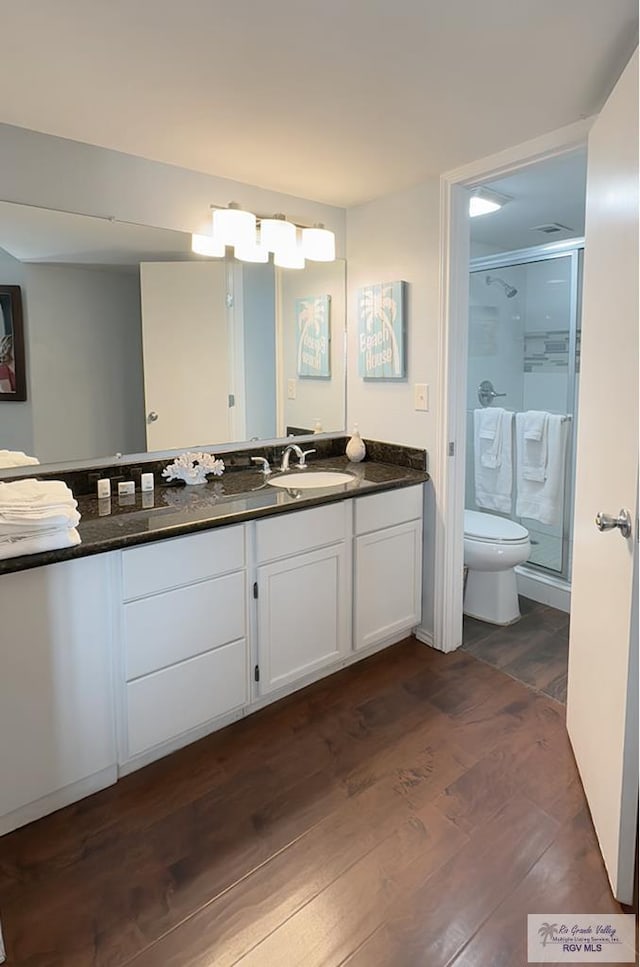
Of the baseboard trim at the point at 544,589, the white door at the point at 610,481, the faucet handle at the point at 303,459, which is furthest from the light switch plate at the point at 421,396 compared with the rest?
the baseboard trim at the point at 544,589

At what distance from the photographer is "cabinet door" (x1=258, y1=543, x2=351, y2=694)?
210 centimetres

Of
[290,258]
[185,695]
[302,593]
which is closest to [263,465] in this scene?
[302,593]

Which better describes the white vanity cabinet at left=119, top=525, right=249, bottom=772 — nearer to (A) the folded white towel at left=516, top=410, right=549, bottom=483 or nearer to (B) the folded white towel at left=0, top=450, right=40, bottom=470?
(B) the folded white towel at left=0, top=450, right=40, bottom=470

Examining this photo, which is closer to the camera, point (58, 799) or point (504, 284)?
point (58, 799)

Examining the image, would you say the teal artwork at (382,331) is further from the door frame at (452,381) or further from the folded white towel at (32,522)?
the folded white towel at (32,522)

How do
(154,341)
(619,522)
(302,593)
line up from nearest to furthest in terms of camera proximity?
(619,522)
(302,593)
(154,341)

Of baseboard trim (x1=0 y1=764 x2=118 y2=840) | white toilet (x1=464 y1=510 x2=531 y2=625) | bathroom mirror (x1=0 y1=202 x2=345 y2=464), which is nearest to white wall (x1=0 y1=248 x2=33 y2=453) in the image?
bathroom mirror (x1=0 y1=202 x2=345 y2=464)

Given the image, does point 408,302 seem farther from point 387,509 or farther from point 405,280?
point 387,509

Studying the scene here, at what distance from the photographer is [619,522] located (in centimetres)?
136

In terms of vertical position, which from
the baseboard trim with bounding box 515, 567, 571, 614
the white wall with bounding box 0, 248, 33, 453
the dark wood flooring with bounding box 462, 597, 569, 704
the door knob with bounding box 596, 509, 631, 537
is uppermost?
the white wall with bounding box 0, 248, 33, 453

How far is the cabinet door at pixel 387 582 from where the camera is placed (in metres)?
2.42

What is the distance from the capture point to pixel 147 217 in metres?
2.21

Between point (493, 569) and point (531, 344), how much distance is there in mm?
1495

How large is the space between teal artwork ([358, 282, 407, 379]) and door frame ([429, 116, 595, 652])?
22 centimetres
